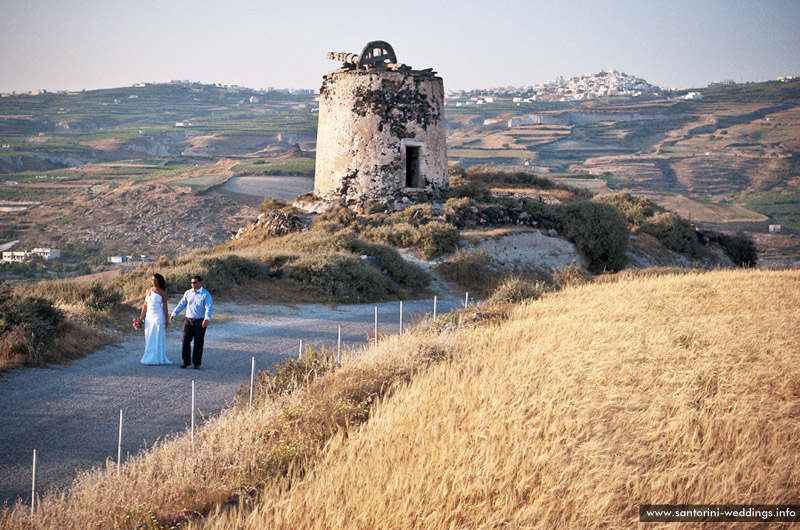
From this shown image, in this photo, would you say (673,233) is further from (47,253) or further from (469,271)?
(47,253)

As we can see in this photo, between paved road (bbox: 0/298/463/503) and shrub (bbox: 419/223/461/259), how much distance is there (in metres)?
6.91

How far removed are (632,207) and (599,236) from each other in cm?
711

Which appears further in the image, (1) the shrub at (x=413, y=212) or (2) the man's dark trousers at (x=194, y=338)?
(1) the shrub at (x=413, y=212)

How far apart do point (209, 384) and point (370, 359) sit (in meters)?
2.24

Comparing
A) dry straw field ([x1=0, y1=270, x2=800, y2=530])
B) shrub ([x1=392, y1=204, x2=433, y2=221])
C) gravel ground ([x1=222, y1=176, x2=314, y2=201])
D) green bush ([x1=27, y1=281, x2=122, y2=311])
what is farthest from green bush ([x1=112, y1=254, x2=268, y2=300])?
gravel ground ([x1=222, y1=176, x2=314, y2=201])

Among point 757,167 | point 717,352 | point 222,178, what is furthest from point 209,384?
point 757,167

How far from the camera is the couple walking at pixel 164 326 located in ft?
27.2

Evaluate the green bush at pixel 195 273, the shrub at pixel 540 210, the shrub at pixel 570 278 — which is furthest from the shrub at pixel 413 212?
the green bush at pixel 195 273

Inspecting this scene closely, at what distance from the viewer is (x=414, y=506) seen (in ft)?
11.8

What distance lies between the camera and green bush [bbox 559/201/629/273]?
20.2 meters

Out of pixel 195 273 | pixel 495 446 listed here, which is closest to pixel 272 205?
pixel 195 273

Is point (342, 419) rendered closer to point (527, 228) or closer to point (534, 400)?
point (534, 400)

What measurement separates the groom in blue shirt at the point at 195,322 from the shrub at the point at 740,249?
2441 centimetres

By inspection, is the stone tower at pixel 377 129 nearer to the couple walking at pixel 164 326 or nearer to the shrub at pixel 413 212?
the shrub at pixel 413 212
